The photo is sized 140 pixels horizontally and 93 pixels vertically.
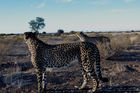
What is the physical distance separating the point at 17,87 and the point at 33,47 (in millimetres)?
1508

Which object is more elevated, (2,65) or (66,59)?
(66,59)

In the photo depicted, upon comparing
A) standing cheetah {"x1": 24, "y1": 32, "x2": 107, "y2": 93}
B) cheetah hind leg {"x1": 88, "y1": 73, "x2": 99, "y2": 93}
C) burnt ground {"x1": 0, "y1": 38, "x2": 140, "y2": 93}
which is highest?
standing cheetah {"x1": 24, "y1": 32, "x2": 107, "y2": 93}

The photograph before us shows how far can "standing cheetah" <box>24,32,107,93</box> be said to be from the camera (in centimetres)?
602

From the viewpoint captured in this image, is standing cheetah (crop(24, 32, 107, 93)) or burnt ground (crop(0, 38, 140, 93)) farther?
burnt ground (crop(0, 38, 140, 93))

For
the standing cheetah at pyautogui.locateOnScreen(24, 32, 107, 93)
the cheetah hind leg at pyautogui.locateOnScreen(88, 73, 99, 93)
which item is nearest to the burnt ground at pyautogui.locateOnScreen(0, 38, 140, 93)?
the cheetah hind leg at pyautogui.locateOnScreen(88, 73, 99, 93)

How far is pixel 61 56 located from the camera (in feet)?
20.4

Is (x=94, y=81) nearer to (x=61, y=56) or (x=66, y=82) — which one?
(x=61, y=56)

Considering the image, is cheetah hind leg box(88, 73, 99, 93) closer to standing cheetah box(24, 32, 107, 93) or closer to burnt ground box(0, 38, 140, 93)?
standing cheetah box(24, 32, 107, 93)

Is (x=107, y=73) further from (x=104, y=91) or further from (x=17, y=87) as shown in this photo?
(x=17, y=87)

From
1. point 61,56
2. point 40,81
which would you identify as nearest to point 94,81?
point 61,56

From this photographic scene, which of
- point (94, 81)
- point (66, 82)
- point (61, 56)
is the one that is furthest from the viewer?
point (66, 82)

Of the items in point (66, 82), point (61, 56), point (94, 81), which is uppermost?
point (61, 56)

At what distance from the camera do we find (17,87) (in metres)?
6.71

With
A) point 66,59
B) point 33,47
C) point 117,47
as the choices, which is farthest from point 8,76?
point 117,47
